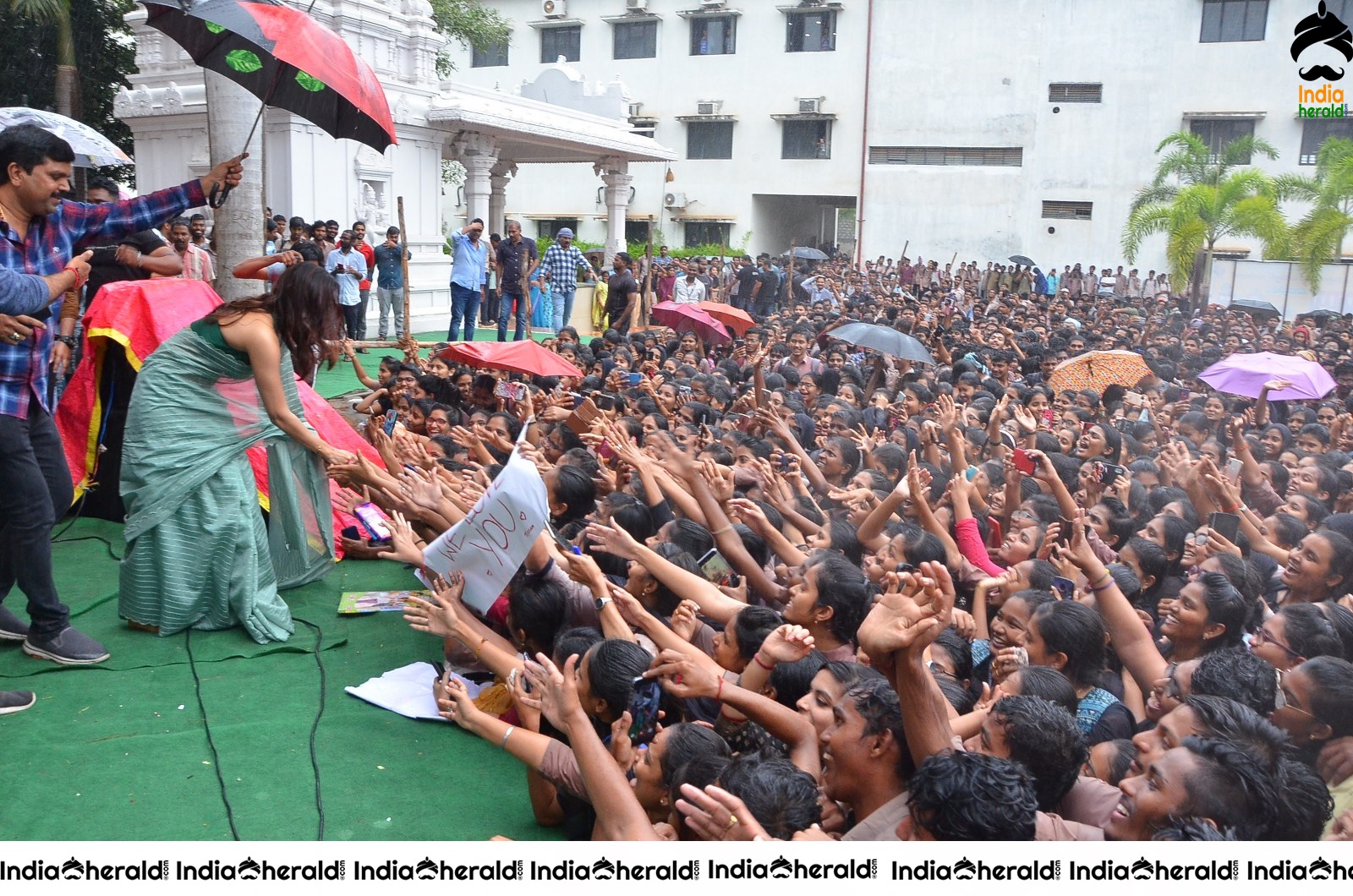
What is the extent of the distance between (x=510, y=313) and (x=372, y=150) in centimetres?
273

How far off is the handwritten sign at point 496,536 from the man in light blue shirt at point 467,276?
1013 centimetres

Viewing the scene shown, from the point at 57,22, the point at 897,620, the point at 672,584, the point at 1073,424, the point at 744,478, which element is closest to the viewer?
the point at 897,620

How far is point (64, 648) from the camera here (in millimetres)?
3840

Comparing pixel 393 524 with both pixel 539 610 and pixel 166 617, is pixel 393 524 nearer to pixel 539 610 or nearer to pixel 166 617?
pixel 539 610

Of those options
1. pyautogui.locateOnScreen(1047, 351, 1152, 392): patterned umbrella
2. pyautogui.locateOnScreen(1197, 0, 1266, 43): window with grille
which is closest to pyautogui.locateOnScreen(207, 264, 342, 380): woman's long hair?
pyautogui.locateOnScreen(1047, 351, 1152, 392): patterned umbrella

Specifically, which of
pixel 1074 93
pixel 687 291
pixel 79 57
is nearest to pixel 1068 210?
pixel 1074 93

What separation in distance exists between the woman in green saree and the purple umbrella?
5969mm

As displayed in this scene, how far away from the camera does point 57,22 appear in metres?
17.4

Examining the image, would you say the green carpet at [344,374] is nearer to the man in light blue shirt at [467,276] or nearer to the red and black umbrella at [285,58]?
the man in light blue shirt at [467,276]

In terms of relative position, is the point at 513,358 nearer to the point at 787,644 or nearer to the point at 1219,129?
the point at 787,644

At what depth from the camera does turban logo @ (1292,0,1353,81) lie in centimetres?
2238

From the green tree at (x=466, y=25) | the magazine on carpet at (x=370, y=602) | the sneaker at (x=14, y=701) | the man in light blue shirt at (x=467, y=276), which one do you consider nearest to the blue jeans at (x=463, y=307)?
the man in light blue shirt at (x=467, y=276)

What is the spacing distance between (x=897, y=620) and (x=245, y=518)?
291 cm

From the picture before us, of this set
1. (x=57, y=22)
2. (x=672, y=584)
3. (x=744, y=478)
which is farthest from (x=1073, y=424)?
(x=57, y=22)
